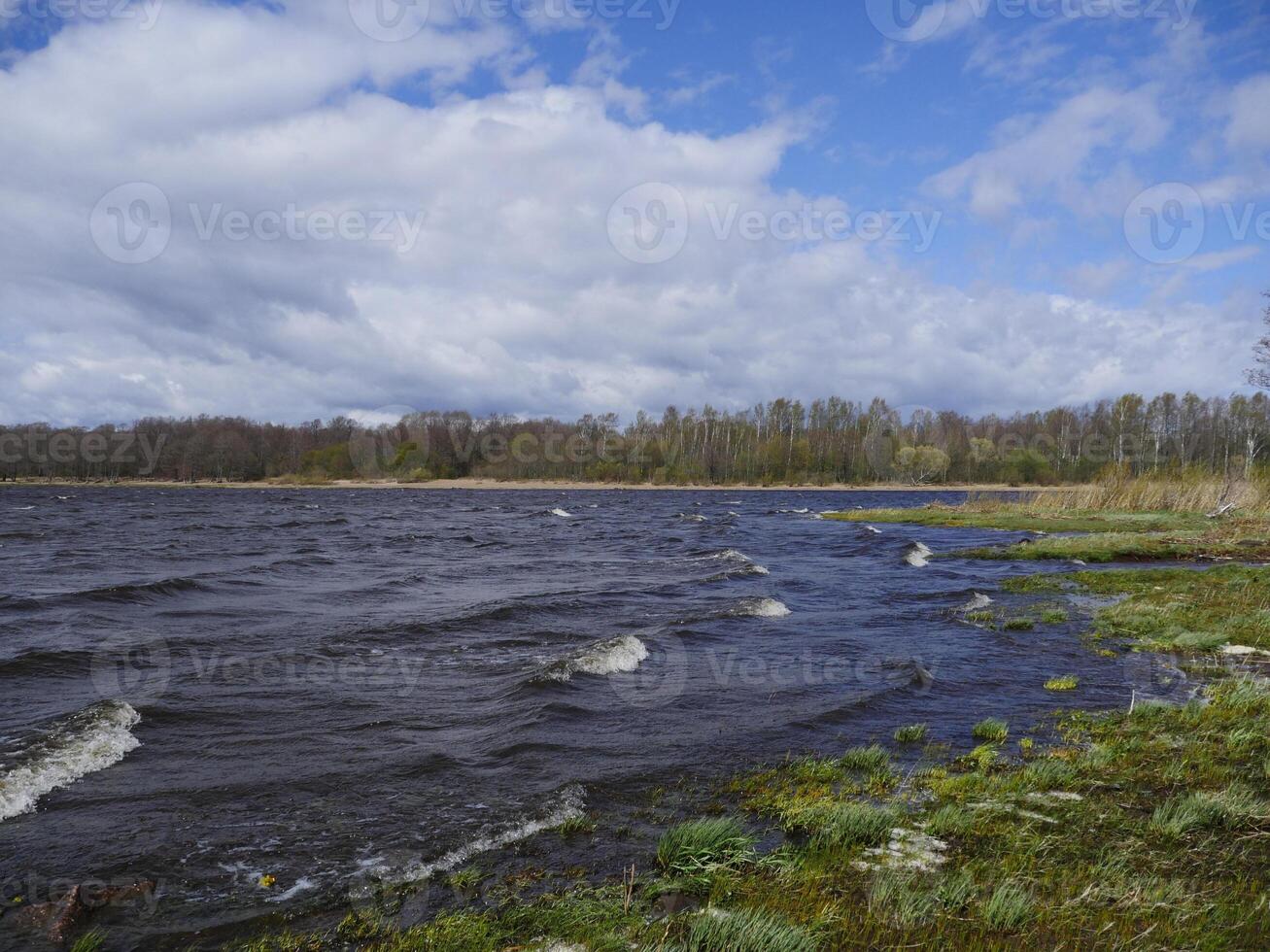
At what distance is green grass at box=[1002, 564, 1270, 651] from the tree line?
115 meters

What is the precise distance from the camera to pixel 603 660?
13.8m

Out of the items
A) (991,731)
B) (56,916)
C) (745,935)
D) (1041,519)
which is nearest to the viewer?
(745,935)

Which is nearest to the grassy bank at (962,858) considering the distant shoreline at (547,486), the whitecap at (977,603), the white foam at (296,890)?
the white foam at (296,890)

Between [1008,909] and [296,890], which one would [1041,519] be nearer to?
[1008,909]

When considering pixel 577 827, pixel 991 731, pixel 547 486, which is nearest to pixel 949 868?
pixel 577 827

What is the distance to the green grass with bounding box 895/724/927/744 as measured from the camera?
31.0ft

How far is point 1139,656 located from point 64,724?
1723 centimetres

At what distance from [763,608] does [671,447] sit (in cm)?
14025

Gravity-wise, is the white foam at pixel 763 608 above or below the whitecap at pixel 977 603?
below

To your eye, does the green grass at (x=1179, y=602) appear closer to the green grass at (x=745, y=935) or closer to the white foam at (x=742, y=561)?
the white foam at (x=742, y=561)

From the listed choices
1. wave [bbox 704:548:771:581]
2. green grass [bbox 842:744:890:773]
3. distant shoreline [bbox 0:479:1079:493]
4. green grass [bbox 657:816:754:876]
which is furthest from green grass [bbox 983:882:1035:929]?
distant shoreline [bbox 0:479:1079:493]

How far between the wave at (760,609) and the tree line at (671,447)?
4858 inches

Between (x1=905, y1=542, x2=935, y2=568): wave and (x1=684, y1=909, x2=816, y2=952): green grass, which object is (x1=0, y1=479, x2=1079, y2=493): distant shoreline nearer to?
(x1=905, y1=542, x2=935, y2=568): wave

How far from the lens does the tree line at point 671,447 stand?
130m
